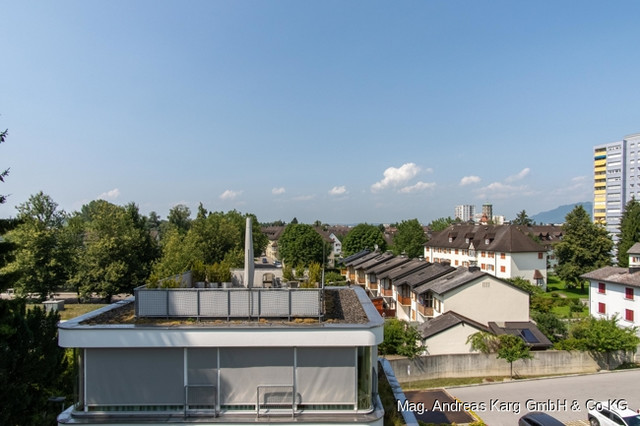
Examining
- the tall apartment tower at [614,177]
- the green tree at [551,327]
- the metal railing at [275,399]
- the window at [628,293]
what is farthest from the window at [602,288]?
the tall apartment tower at [614,177]

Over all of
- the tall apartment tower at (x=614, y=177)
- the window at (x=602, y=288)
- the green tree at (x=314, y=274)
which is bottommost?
the window at (x=602, y=288)

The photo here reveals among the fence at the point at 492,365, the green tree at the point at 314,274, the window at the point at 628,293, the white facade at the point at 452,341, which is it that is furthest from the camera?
the window at the point at 628,293

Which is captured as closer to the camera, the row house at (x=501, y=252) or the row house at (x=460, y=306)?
the row house at (x=460, y=306)

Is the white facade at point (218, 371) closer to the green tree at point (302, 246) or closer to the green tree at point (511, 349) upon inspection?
the green tree at point (511, 349)

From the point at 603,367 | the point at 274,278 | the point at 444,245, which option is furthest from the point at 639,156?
the point at 274,278

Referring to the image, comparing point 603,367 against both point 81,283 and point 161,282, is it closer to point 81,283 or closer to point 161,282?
point 161,282

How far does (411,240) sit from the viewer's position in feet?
277

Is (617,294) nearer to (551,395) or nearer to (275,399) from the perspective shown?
(551,395)

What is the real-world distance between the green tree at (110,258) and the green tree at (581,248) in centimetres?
5388

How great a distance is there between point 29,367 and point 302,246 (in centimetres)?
6274

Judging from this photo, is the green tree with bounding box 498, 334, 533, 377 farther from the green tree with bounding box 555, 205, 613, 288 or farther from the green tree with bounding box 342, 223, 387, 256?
the green tree with bounding box 342, 223, 387, 256

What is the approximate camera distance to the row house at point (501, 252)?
2254 inches

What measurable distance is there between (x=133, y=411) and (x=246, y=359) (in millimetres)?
2730

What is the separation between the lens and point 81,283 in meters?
42.2
